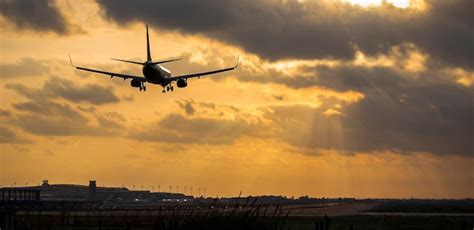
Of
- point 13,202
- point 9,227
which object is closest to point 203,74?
point 13,202

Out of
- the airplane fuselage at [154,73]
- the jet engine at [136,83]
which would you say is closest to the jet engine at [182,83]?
the airplane fuselage at [154,73]

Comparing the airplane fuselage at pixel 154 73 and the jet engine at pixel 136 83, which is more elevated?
the airplane fuselage at pixel 154 73

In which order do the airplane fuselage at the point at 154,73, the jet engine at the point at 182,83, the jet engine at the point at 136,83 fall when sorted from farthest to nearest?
the jet engine at the point at 182,83
the airplane fuselage at the point at 154,73
the jet engine at the point at 136,83

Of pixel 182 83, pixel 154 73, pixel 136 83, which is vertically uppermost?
pixel 154 73

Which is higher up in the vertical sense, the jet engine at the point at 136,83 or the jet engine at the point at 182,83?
the jet engine at the point at 182,83

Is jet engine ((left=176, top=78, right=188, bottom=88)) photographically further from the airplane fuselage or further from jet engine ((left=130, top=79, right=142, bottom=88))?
jet engine ((left=130, top=79, right=142, bottom=88))

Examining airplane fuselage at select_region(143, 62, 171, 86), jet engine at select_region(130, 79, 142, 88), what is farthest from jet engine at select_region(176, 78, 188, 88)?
jet engine at select_region(130, 79, 142, 88)

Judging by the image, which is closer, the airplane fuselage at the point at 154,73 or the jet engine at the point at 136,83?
the jet engine at the point at 136,83

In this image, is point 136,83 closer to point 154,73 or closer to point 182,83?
point 154,73

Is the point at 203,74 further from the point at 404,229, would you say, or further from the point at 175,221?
the point at 175,221

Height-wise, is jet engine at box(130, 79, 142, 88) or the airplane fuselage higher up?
the airplane fuselage

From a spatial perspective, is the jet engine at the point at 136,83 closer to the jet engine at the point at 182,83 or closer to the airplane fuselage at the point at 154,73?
the airplane fuselage at the point at 154,73

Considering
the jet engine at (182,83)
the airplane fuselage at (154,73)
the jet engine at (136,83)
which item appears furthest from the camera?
the jet engine at (182,83)

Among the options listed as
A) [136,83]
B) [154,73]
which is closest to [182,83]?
[154,73]
